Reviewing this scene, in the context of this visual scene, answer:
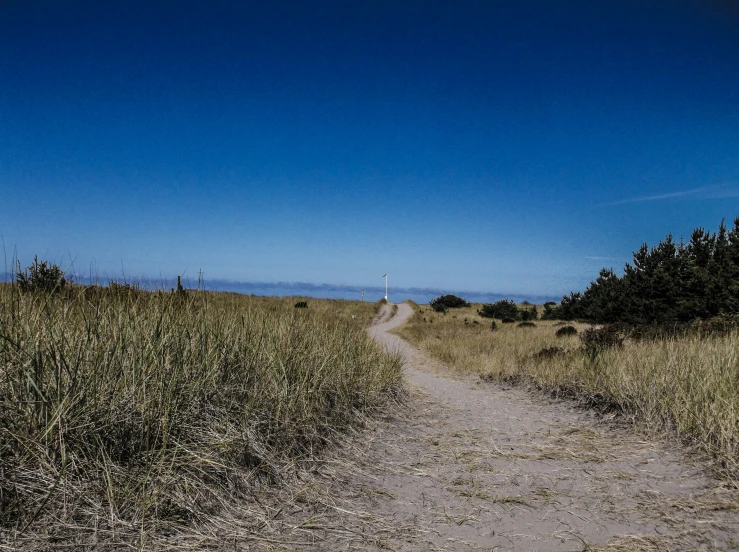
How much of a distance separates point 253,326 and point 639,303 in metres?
21.8

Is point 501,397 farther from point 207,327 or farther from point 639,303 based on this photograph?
point 639,303

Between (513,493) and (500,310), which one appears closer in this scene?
(513,493)

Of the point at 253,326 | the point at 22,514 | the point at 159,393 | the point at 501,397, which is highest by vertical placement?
the point at 253,326

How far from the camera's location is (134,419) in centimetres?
302

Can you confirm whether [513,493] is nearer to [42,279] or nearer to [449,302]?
[42,279]

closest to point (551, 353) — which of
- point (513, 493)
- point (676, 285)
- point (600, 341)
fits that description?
point (600, 341)

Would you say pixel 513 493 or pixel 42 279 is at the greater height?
pixel 42 279

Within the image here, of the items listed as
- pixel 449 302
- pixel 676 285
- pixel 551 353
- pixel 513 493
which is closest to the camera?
pixel 513 493

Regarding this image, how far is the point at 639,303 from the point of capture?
21.2 m

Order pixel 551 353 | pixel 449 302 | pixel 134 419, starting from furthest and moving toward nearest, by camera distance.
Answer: pixel 449 302 < pixel 551 353 < pixel 134 419

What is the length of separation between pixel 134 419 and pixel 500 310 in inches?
1385

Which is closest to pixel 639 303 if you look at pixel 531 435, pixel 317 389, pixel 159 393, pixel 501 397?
pixel 501 397

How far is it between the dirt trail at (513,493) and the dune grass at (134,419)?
2.13 feet

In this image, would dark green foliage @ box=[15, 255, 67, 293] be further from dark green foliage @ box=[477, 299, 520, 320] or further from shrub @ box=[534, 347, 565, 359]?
dark green foliage @ box=[477, 299, 520, 320]
